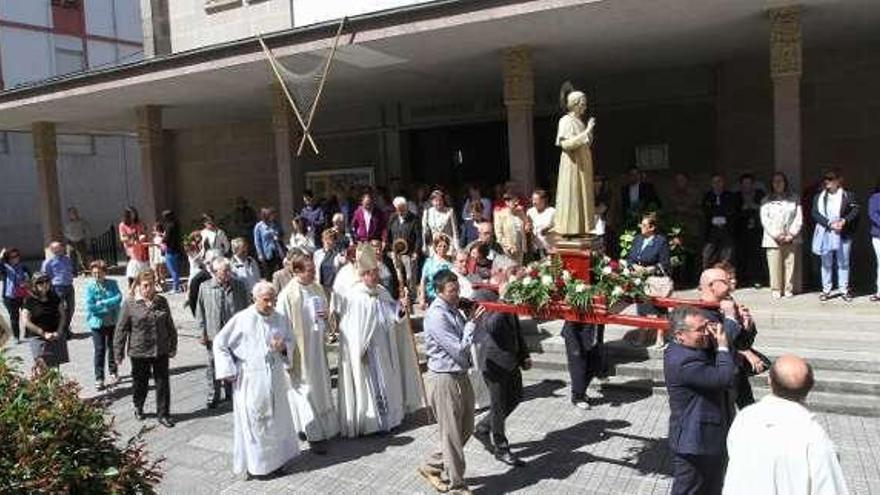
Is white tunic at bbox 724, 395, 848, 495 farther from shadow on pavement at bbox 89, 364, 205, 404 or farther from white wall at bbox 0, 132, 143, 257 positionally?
white wall at bbox 0, 132, 143, 257

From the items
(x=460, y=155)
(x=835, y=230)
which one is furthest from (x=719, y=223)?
(x=460, y=155)

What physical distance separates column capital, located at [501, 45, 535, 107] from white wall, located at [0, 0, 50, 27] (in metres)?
24.9

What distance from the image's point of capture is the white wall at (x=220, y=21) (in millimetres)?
16359

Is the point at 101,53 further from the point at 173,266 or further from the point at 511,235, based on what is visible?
the point at 511,235

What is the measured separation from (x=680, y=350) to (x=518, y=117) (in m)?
8.16

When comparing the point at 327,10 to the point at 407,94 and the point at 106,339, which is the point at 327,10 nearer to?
the point at 407,94

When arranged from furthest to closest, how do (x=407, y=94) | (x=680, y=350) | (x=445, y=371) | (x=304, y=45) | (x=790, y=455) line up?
(x=407, y=94) → (x=304, y=45) → (x=445, y=371) → (x=680, y=350) → (x=790, y=455)

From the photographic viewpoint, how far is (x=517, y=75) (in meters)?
12.4

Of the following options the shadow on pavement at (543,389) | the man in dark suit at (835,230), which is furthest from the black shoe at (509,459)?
the man in dark suit at (835,230)

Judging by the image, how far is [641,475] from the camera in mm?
6492

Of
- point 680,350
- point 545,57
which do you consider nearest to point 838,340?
point 680,350

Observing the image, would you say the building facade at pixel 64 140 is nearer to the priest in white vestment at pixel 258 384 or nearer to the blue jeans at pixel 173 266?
the blue jeans at pixel 173 266

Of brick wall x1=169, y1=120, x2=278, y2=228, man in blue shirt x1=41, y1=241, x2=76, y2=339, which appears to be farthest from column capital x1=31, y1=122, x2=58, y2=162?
man in blue shirt x1=41, y1=241, x2=76, y2=339

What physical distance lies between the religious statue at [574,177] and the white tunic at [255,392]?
2848mm
